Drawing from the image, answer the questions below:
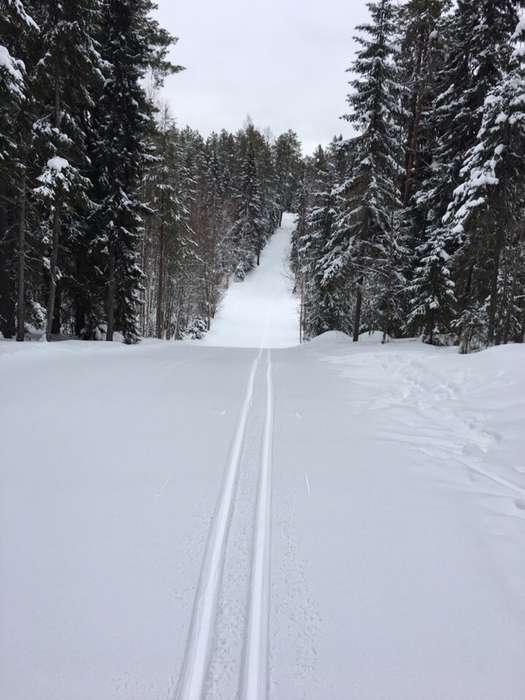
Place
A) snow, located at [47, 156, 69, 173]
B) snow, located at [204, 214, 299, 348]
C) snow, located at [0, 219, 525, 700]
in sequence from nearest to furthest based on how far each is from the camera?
snow, located at [0, 219, 525, 700] → snow, located at [47, 156, 69, 173] → snow, located at [204, 214, 299, 348]

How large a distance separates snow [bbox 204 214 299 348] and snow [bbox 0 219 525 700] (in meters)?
30.0

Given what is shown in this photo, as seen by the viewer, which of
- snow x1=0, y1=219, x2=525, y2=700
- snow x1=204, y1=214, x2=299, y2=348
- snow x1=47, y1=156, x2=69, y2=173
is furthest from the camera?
snow x1=204, y1=214, x2=299, y2=348

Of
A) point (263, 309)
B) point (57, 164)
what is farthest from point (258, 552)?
point (263, 309)

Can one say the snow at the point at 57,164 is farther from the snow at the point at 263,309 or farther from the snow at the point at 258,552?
the snow at the point at 263,309

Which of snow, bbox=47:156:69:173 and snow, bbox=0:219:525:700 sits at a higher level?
snow, bbox=47:156:69:173

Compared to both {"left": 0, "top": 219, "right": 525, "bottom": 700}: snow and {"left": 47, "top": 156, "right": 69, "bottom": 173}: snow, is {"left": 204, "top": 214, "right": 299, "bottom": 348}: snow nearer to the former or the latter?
{"left": 47, "top": 156, "right": 69, "bottom": 173}: snow

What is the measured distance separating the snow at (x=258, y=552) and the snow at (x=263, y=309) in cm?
3003

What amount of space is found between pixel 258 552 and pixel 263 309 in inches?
1948

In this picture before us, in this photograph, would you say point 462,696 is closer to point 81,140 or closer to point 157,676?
point 157,676

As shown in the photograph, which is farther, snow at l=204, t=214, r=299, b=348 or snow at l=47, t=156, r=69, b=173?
snow at l=204, t=214, r=299, b=348

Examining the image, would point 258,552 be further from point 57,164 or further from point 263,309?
point 263,309

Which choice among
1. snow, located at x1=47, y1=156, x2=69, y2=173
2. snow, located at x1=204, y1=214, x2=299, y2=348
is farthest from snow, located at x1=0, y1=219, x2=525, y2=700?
snow, located at x1=204, y1=214, x2=299, y2=348

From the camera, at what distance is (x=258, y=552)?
313 centimetres

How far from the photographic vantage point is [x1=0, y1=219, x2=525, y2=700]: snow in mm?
2164
